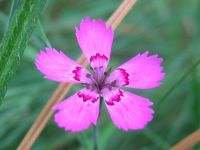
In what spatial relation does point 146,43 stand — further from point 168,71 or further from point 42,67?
point 42,67

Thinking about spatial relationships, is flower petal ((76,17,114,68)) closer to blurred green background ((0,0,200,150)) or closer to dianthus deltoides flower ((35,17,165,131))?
dianthus deltoides flower ((35,17,165,131))

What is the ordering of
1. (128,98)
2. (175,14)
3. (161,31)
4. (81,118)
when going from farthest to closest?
(161,31), (175,14), (128,98), (81,118)

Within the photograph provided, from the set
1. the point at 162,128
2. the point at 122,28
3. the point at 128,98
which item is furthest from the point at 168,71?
the point at 128,98

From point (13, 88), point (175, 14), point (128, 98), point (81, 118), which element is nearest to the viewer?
point (81, 118)

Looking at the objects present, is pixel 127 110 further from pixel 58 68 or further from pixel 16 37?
pixel 16 37

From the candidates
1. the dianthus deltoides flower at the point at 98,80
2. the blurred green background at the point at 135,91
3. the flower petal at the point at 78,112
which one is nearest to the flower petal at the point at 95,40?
the dianthus deltoides flower at the point at 98,80

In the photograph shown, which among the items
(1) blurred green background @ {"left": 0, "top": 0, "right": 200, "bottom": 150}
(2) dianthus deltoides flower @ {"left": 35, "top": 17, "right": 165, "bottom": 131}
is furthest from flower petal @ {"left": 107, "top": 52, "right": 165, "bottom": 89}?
(1) blurred green background @ {"left": 0, "top": 0, "right": 200, "bottom": 150}
